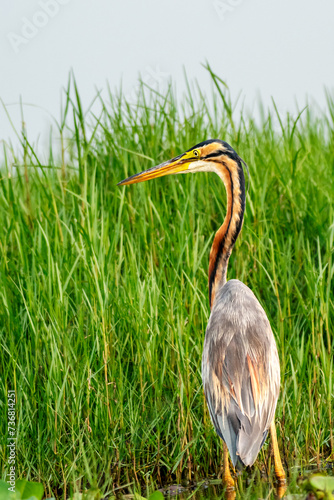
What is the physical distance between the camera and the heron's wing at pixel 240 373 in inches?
123

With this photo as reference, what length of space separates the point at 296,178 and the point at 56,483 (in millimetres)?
3175

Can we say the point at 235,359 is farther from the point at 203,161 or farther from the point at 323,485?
the point at 203,161

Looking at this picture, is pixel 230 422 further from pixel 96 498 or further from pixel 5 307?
pixel 5 307

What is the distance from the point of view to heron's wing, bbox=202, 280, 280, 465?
10.2 ft

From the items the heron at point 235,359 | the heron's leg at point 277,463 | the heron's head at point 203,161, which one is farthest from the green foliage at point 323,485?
the heron's head at point 203,161

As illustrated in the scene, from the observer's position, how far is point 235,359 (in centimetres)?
330

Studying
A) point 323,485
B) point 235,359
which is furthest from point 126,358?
point 323,485

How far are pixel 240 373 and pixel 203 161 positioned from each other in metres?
1.33

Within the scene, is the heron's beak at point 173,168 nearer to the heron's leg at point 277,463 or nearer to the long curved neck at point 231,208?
the long curved neck at point 231,208

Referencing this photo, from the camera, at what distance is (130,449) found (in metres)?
3.64

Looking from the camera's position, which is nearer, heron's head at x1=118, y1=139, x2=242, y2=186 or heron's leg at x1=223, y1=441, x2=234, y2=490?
heron's leg at x1=223, y1=441, x2=234, y2=490

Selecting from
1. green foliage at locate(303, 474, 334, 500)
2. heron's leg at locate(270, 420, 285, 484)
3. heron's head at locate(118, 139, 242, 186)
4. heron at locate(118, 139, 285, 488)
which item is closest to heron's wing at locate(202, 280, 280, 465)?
heron at locate(118, 139, 285, 488)

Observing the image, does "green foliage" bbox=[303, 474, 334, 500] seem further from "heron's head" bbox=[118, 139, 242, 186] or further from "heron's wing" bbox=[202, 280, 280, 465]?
"heron's head" bbox=[118, 139, 242, 186]

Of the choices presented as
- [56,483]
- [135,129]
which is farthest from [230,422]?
[135,129]
